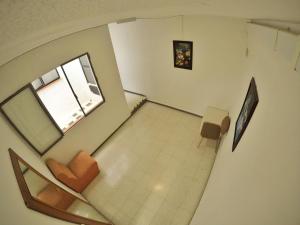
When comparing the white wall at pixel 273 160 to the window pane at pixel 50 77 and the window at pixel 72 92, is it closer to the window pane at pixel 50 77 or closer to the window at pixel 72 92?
the window at pixel 72 92

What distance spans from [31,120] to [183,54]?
3.76m

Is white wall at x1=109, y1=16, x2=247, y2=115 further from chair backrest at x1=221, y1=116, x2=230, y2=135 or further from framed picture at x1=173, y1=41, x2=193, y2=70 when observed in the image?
chair backrest at x1=221, y1=116, x2=230, y2=135

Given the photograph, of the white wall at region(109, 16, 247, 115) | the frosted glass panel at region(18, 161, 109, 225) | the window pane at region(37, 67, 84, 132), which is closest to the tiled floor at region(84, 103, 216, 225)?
the frosted glass panel at region(18, 161, 109, 225)

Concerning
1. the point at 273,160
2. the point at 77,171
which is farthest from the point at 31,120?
the point at 273,160

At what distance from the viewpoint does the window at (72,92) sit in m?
4.13

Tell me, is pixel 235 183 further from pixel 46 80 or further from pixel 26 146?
pixel 46 80

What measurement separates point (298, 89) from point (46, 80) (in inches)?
340

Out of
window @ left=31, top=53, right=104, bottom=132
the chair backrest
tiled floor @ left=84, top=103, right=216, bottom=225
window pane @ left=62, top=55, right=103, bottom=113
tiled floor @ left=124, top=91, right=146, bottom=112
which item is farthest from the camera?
tiled floor @ left=124, top=91, right=146, bottom=112

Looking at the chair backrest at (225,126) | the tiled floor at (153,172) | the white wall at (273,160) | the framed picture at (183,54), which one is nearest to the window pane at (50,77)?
the tiled floor at (153,172)

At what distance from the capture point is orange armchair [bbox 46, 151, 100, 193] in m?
3.50

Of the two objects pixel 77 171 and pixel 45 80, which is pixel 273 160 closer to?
pixel 77 171

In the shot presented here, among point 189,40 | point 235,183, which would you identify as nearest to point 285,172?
point 235,183

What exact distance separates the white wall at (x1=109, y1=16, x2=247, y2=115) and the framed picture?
0.11m

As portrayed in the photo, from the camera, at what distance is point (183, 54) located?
4.53 metres
